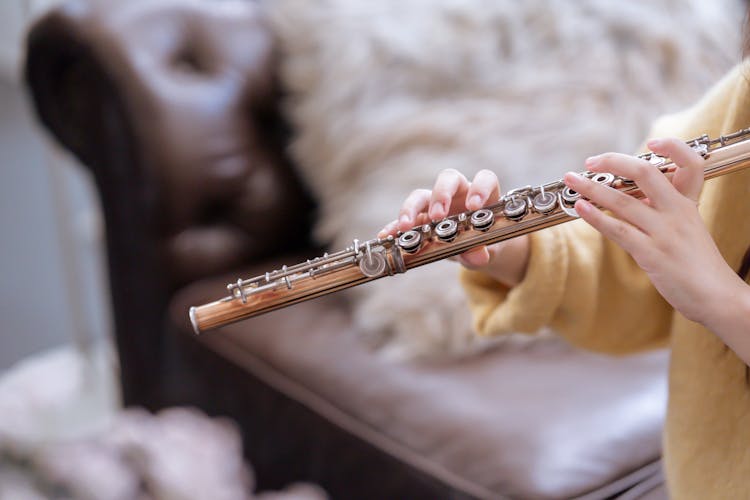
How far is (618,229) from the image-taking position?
1.73 feet

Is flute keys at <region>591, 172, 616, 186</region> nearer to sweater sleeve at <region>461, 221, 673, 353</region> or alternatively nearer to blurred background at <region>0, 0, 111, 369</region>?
sweater sleeve at <region>461, 221, 673, 353</region>

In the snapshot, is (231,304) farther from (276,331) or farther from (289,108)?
(289,108)

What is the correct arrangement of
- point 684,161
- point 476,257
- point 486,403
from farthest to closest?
point 486,403, point 476,257, point 684,161

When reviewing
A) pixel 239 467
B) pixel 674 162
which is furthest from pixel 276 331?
pixel 674 162

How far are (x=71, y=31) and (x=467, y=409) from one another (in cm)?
72

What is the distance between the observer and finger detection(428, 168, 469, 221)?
0.60 meters

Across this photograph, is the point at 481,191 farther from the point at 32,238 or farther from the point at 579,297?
the point at 32,238

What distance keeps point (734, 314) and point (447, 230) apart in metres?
0.19

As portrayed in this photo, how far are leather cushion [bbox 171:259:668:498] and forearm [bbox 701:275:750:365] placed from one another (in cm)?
33

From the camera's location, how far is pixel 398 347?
3.32ft

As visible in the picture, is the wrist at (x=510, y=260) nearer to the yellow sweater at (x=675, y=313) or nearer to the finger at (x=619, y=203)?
the yellow sweater at (x=675, y=313)

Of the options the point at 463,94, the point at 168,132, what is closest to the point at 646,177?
the point at 463,94

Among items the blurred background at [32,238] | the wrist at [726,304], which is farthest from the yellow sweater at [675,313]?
the blurred background at [32,238]

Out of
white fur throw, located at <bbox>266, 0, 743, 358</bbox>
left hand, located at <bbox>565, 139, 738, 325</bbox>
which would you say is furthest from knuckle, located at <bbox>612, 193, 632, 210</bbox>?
white fur throw, located at <bbox>266, 0, 743, 358</bbox>
